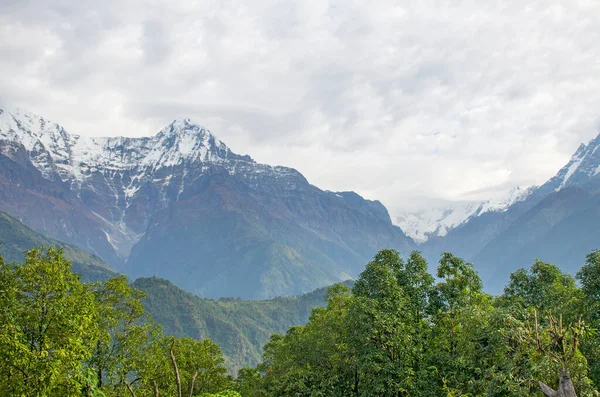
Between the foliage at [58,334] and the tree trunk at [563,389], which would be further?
the foliage at [58,334]

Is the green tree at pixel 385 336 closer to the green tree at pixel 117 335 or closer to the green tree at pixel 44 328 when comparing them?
the green tree at pixel 117 335

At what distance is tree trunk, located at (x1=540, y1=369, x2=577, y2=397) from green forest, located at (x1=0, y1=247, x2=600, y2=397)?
2.66ft

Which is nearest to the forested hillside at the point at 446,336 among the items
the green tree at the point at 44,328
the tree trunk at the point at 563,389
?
the tree trunk at the point at 563,389

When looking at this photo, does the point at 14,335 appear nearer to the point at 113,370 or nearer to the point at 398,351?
the point at 113,370

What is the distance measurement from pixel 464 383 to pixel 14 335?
2913 centimetres

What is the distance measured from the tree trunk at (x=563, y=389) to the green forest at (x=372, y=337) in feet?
2.66

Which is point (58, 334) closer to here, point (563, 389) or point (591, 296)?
point (563, 389)

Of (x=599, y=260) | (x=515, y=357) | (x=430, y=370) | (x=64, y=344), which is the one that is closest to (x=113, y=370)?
(x=64, y=344)

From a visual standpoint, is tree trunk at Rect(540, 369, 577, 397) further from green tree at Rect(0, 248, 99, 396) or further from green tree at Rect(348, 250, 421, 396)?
green tree at Rect(0, 248, 99, 396)

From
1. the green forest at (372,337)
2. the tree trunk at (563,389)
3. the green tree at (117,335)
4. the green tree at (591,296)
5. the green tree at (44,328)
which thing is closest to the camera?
the tree trunk at (563,389)

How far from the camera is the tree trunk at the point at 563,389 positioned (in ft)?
59.8

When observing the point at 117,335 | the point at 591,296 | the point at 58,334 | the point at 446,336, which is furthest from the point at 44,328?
Answer: the point at 591,296

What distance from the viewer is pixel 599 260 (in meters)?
33.2

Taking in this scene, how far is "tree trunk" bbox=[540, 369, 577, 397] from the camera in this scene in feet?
59.8
